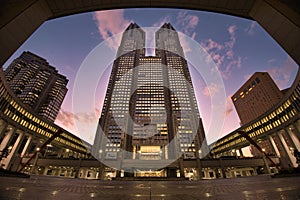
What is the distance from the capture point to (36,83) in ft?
384

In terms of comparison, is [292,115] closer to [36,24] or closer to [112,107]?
[36,24]

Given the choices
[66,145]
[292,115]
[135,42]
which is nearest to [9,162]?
[66,145]

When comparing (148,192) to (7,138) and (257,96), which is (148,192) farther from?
(257,96)

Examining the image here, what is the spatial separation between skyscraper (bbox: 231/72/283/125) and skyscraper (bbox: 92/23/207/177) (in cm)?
4618

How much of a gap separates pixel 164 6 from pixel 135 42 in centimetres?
14298

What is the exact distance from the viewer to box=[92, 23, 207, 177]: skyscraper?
9044 cm

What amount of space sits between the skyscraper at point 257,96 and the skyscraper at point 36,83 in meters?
184

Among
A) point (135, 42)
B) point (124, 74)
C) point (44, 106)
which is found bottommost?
point (44, 106)

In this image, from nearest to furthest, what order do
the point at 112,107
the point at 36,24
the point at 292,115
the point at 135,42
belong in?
1. the point at 36,24
2. the point at 292,115
3. the point at 112,107
4. the point at 135,42

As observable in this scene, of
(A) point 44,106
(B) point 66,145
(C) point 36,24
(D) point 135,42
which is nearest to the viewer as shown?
(C) point 36,24

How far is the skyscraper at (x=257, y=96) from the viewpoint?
103 metres

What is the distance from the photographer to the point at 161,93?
4353 inches

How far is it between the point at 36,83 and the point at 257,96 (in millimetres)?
188567

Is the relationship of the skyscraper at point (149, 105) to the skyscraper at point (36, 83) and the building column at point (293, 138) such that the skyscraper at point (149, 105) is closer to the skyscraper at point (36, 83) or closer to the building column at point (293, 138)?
the building column at point (293, 138)
